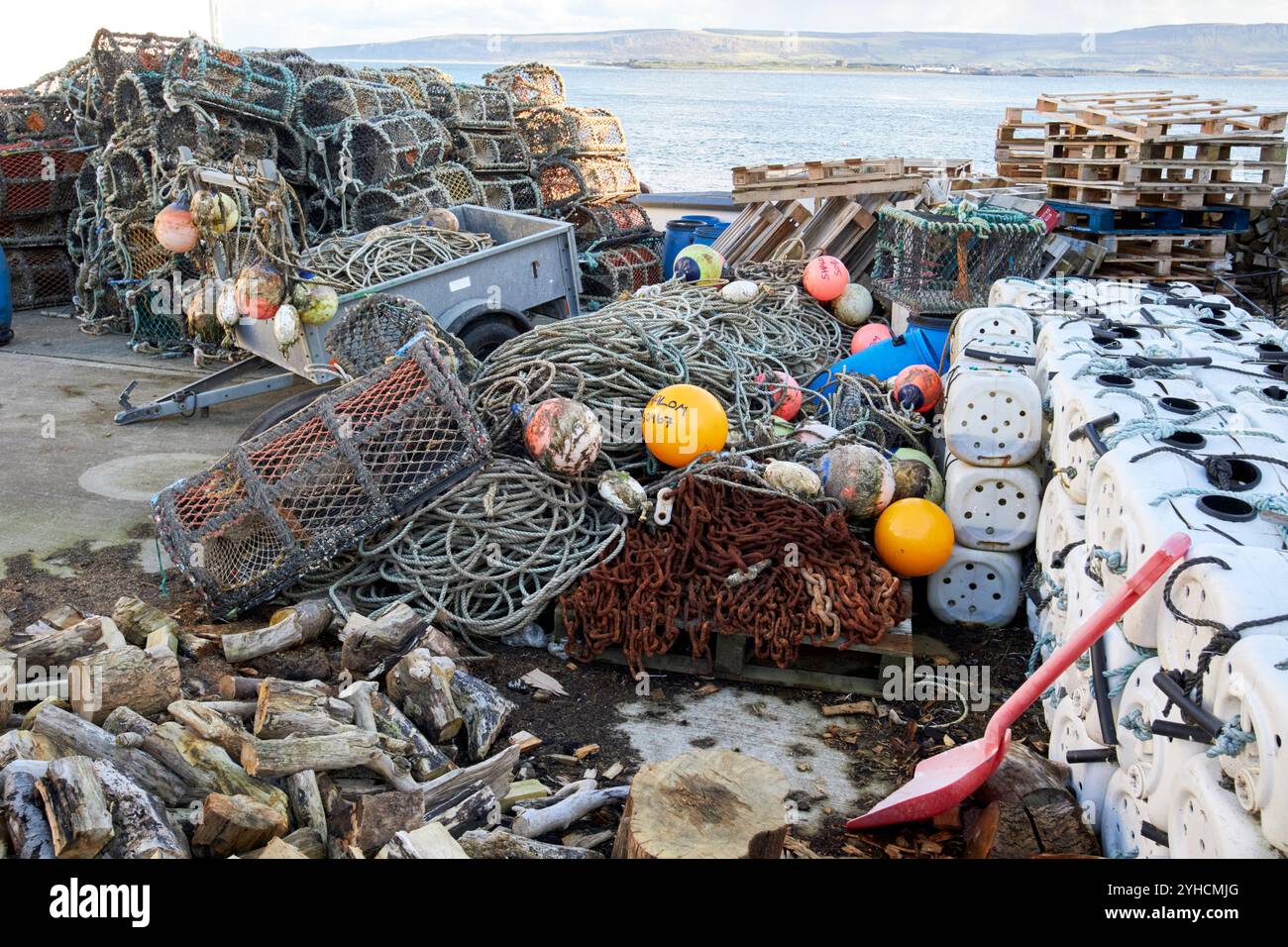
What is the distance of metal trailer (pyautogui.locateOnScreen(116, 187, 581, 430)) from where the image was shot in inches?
232

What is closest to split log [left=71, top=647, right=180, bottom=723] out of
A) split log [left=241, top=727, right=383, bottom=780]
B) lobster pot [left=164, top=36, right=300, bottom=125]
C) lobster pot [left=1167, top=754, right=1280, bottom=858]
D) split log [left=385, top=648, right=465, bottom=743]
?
split log [left=241, top=727, right=383, bottom=780]

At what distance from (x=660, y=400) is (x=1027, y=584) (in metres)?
1.67

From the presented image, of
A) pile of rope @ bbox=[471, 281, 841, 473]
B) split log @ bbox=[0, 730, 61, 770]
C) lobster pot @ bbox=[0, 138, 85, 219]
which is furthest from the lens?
lobster pot @ bbox=[0, 138, 85, 219]

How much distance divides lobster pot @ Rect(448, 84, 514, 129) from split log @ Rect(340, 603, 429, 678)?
21.4ft

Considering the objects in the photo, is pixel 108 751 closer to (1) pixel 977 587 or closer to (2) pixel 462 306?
(1) pixel 977 587

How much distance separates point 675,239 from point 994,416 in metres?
5.52

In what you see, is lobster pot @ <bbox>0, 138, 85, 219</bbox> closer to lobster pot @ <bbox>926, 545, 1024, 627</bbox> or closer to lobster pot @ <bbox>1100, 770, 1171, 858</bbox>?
lobster pot @ <bbox>926, 545, 1024, 627</bbox>

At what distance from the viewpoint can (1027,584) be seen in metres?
4.16

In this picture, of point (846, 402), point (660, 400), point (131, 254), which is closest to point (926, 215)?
point (846, 402)

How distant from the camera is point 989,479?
4.23 meters

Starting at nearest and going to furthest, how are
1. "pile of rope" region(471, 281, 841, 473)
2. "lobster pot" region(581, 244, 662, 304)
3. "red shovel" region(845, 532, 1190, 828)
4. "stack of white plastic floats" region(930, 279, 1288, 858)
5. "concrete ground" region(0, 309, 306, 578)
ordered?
"stack of white plastic floats" region(930, 279, 1288, 858), "red shovel" region(845, 532, 1190, 828), "pile of rope" region(471, 281, 841, 473), "concrete ground" region(0, 309, 306, 578), "lobster pot" region(581, 244, 662, 304)

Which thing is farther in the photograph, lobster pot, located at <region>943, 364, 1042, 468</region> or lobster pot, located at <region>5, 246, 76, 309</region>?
lobster pot, located at <region>5, 246, 76, 309</region>

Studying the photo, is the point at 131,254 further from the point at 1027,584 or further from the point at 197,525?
the point at 1027,584

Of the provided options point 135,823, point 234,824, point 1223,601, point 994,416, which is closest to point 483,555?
point 234,824
